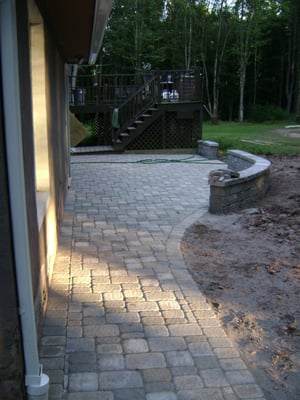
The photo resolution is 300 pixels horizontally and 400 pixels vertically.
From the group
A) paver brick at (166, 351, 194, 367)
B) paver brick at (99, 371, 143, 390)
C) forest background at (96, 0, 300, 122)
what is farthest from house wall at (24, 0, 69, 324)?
forest background at (96, 0, 300, 122)

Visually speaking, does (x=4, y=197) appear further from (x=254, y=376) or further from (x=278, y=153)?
(x=278, y=153)

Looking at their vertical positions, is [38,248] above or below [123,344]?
above

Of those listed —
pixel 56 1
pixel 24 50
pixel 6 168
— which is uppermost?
pixel 56 1

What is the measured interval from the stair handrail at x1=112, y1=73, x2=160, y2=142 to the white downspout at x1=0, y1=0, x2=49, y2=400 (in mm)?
12341

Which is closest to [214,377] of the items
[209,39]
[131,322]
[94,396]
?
[94,396]

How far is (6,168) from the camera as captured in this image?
6.57 ft

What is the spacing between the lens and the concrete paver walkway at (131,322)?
2.49 metres

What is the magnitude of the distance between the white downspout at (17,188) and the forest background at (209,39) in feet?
84.6

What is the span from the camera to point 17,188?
2041mm

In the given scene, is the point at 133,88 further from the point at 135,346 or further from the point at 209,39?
the point at 209,39

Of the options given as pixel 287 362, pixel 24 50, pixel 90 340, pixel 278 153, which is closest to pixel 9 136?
pixel 24 50

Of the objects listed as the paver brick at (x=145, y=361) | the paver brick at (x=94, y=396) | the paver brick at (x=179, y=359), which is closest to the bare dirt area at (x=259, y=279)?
the paver brick at (x=179, y=359)

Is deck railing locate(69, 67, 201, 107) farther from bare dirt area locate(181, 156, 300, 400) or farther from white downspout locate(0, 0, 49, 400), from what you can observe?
white downspout locate(0, 0, 49, 400)

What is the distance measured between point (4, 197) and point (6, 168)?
127 mm
